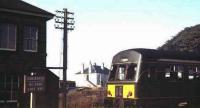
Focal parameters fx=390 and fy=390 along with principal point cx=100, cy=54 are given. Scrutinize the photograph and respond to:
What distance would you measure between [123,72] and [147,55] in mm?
→ 1797

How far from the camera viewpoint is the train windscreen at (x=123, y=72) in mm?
21294

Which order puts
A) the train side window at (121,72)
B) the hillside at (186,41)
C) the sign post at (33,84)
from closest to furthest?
the sign post at (33,84), the train side window at (121,72), the hillside at (186,41)

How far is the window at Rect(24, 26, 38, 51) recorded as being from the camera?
24031 millimetres

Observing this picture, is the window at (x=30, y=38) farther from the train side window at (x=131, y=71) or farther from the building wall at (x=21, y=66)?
the train side window at (x=131, y=71)

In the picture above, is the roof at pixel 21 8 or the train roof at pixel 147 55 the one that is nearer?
the train roof at pixel 147 55

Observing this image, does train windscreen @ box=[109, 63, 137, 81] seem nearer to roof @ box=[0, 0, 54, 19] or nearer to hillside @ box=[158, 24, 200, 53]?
roof @ box=[0, 0, 54, 19]


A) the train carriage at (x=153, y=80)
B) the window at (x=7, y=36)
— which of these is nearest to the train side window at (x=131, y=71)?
the train carriage at (x=153, y=80)

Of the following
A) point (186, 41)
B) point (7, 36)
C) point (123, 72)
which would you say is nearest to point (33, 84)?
point (123, 72)

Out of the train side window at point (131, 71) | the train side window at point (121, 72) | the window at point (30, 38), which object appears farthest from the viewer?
the window at point (30, 38)

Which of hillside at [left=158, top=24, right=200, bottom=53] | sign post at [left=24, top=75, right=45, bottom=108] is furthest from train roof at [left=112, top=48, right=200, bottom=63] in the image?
hillside at [left=158, top=24, right=200, bottom=53]

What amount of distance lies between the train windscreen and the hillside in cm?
1708

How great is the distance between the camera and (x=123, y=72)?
22.0 meters

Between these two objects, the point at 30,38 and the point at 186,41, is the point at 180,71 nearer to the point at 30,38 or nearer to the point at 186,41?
the point at 30,38


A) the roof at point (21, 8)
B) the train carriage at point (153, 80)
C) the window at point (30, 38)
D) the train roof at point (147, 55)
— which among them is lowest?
the train carriage at point (153, 80)
